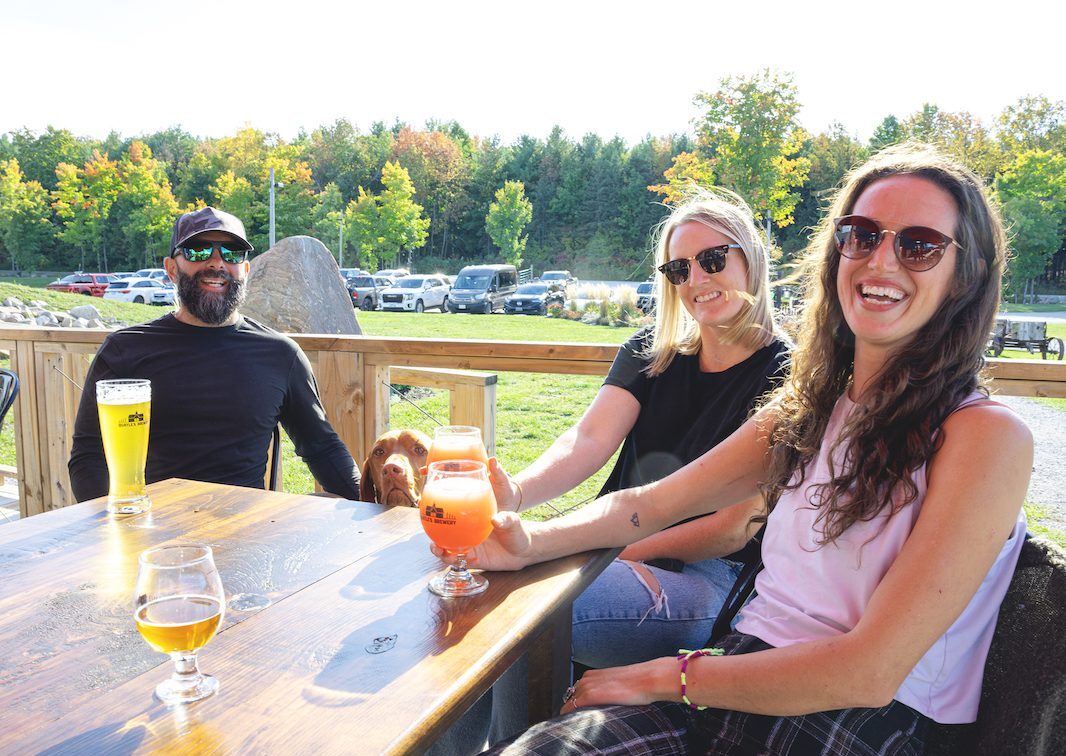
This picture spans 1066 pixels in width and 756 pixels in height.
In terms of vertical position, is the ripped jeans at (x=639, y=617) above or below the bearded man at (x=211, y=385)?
below

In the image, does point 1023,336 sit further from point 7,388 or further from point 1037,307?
point 1037,307

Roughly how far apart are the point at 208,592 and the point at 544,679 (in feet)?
2.51

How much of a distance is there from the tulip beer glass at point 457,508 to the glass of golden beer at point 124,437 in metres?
0.90

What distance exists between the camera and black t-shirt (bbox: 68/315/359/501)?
2424 millimetres

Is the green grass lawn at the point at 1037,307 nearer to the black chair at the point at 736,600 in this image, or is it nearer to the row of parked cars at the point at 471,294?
the row of parked cars at the point at 471,294

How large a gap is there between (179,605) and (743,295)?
5.61 feet

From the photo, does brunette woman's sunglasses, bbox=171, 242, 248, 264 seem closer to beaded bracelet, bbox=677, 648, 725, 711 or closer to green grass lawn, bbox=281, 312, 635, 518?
beaded bracelet, bbox=677, 648, 725, 711

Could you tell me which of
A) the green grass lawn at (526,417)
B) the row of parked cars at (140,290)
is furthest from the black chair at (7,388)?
the row of parked cars at (140,290)

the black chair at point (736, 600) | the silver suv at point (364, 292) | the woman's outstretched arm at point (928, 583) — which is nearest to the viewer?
the woman's outstretched arm at point (928, 583)

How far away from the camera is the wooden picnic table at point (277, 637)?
878 mm

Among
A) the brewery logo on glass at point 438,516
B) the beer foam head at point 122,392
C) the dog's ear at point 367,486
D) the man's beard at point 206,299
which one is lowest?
the dog's ear at point 367,486

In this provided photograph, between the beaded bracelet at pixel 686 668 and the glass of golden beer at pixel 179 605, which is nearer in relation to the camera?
the glass of golden beer at pixel 179 605

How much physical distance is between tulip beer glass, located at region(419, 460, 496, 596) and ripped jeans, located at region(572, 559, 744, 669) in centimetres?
49

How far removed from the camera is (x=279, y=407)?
261 centimetres
